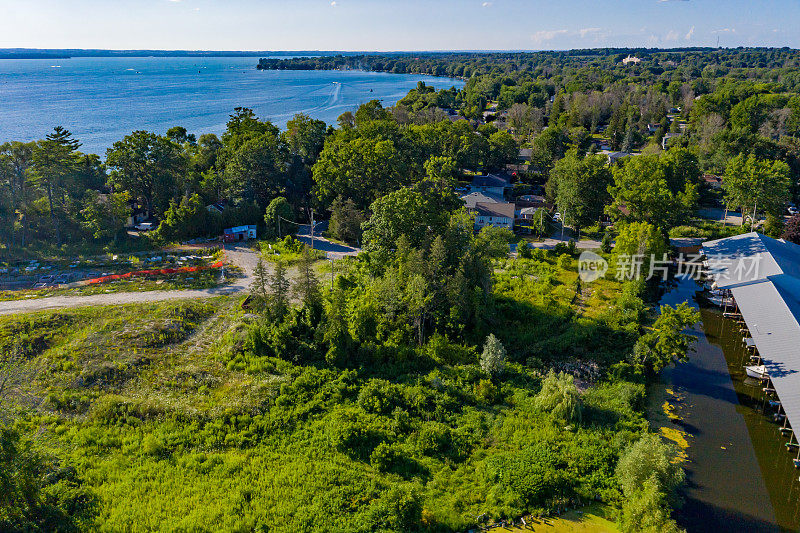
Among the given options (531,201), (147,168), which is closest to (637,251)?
(531,201)

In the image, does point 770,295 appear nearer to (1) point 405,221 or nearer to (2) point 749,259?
(2) point 749,259

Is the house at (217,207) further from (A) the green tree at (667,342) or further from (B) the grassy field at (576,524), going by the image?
(B) the grassy field at (576,524)

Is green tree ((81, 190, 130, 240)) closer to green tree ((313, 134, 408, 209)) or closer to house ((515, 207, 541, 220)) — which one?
green tree ((313, 134, 408, 209))

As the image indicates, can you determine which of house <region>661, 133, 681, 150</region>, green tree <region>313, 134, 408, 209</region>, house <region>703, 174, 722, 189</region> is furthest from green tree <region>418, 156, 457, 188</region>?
house <region>661, 133, 681, 150</region>

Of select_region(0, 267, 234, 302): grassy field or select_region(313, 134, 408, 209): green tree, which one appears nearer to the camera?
select_region(0, 267, 234, 302): grassy field

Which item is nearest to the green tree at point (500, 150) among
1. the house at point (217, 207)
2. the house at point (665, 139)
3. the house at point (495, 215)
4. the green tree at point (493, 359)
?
the house at point (495, 215)
